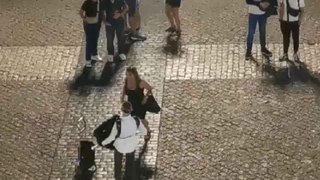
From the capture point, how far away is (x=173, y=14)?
16.8 m

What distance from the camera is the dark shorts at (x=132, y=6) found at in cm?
1655

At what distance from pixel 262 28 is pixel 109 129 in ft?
15.7

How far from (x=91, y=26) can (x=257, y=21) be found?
3058 millimetres

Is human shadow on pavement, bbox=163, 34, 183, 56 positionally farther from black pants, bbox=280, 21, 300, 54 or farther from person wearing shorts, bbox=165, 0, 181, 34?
black pants, bbox=280, 21, 300, 54

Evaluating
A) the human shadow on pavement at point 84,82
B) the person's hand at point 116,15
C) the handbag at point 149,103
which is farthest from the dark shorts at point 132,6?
the handbag at point 149,103

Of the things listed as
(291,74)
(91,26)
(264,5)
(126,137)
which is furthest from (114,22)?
(126,137)

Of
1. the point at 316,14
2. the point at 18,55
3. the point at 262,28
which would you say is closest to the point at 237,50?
the point at 262,28

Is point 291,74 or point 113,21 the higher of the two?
point 113,21

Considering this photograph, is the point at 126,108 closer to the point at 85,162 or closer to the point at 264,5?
the point at 85,162

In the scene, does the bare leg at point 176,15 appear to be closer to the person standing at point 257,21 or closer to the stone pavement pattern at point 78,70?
the stone pavement pattern at point 78,70

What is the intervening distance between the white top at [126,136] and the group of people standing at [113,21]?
143 inches

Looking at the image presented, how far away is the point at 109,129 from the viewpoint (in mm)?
12352

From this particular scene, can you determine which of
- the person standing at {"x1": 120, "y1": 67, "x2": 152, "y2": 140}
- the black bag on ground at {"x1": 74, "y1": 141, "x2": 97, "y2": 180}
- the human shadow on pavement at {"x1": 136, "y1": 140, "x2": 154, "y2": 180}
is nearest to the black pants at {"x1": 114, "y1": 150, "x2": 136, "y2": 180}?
the human shadow on pavement at {"x1": 136, "y1": 140, "x2": 154, "y2": 180}

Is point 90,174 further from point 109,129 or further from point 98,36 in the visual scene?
point 98,36
